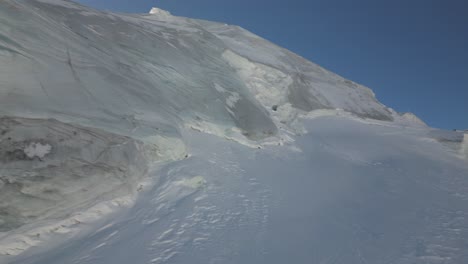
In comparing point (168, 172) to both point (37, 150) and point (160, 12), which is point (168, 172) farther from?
point (160, 12)

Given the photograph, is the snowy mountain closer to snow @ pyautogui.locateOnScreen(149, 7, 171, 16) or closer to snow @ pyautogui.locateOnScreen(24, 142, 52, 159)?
snow @ pyautogui.locateOnScreen(24, 142, 52, 159)

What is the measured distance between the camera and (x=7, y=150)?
148 inches

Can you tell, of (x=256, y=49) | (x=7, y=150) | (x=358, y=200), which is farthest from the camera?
(x=256, y=49)

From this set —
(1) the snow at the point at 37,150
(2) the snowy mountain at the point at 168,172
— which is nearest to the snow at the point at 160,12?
(2) the snowy mountain at the point at 168,172

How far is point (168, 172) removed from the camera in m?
5.37

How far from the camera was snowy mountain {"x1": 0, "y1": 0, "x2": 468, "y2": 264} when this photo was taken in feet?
12.4

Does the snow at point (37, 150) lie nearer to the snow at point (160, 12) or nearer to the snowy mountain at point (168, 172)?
the snowy mountain at point (168, 172)

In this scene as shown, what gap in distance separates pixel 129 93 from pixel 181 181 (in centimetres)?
210

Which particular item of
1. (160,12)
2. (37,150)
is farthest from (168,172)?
(160,12)

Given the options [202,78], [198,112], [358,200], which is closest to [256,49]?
[202,78]

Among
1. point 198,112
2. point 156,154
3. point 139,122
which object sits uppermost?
point 198,112

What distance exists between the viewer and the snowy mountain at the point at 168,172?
12.4 ft

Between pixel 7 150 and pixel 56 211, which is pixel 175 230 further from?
pixel 7 150

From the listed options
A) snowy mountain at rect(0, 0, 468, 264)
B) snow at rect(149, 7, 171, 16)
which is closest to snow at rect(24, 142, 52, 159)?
snowy mountain at rect(0, 0, 468, 264)
